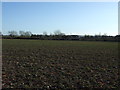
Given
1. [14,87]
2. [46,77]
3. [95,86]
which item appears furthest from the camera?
[46,77]

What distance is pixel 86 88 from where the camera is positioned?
6.29 metres

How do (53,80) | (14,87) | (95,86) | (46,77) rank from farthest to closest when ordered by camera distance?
(46,77) → (53,80) → (95,86) → (14,87)

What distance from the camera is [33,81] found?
22.9 ft

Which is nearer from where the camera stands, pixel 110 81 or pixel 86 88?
pixel 86 88

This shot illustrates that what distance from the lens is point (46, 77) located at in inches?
303

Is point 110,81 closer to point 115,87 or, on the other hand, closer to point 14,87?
point 115,87

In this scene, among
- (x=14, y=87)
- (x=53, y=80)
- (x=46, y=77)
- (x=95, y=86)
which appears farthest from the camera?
(x=46, y=77)

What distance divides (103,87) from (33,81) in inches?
124

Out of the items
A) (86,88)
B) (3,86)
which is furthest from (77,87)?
(3,86)

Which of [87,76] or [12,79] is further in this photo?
[87,76]

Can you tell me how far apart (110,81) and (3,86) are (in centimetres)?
494

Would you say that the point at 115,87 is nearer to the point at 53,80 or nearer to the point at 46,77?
the point at 53,80

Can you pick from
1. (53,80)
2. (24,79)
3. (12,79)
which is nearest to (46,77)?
(53,80)

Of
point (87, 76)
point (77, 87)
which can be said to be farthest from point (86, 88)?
point (87, 76)
